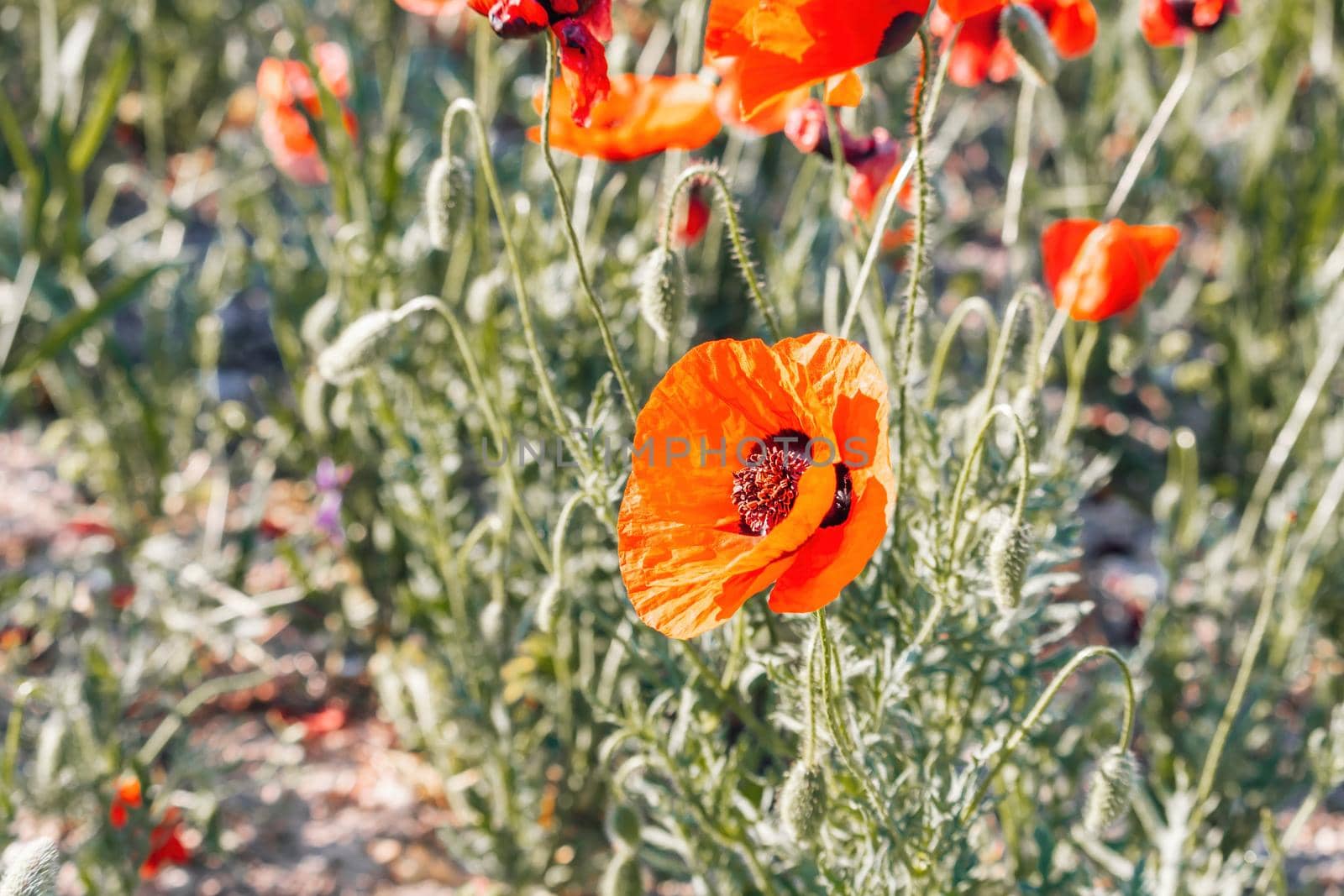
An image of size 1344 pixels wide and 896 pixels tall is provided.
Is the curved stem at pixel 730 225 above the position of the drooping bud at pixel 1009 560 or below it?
above

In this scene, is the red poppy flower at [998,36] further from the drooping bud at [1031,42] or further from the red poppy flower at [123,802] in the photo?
the red poppy flower at [123,802]

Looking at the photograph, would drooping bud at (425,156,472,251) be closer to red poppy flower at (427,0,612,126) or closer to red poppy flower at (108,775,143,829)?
red poppy flower at (427,0,612,126)

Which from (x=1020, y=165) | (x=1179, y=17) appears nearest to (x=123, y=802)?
(x=1020, y=165)

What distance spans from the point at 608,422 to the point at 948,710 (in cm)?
67

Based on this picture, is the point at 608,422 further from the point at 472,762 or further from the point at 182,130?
the point at 182,130

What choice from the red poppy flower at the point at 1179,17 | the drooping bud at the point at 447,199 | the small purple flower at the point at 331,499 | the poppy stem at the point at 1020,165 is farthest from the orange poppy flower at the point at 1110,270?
the small purple flower at the point at 331,499

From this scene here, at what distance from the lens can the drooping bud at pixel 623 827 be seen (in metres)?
1.75

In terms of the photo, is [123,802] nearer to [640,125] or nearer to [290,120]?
[640,125]

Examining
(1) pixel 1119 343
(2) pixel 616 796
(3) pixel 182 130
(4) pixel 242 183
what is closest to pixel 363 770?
(2) pixel 616 796

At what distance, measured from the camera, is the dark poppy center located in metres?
1.39

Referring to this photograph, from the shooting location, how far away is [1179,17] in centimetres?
190

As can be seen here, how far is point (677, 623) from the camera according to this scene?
1228 mm

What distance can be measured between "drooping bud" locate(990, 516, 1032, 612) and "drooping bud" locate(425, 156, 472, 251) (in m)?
0.88

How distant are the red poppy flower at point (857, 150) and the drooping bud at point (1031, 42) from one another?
A: 0.79 feet
